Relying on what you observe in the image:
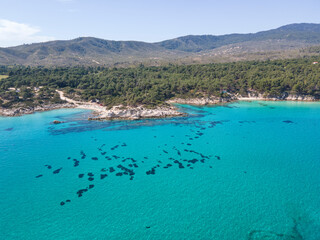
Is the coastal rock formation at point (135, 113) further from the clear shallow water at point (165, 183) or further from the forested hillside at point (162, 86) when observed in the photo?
the clear shallow water at point (165, 183)

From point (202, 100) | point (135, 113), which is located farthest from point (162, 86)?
point (135, 113)

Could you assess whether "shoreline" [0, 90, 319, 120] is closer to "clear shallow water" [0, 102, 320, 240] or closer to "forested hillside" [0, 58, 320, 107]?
"forested hillside" [0, 58, 320, 107]

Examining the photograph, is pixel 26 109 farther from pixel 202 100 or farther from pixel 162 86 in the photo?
pixel 202 100

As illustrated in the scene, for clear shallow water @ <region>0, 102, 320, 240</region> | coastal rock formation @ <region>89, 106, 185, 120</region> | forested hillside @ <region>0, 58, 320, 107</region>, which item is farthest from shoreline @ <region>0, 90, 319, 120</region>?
clear shallow water @ <region>0, 102, 320, 240</region>

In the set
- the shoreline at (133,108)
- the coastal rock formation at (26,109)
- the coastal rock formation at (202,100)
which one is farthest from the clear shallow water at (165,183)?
the coastal rock formation at (202,100)

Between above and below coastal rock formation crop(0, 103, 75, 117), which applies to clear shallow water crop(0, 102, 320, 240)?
below

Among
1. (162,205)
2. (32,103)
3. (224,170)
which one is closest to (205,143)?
(224,170)

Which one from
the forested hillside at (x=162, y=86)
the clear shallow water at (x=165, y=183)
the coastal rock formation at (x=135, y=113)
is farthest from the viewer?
the forested hillside at (x=162, y=86)
